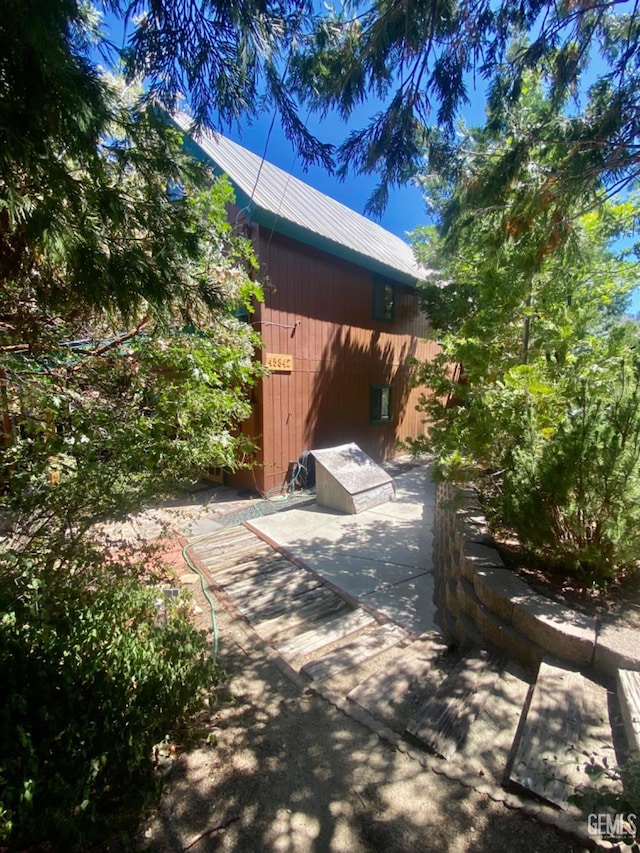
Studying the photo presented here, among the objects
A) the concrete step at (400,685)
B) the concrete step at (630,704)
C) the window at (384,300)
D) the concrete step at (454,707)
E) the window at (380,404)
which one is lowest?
the concrete step at (400,685)

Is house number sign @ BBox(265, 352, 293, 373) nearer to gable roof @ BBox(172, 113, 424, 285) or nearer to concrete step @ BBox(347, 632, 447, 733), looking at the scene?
gable roof @ BBox(172, 113, 424, 285)

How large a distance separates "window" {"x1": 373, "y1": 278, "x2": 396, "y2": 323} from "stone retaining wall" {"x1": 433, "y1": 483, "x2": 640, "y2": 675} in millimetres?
7408

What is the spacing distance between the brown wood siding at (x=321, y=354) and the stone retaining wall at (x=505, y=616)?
367cm

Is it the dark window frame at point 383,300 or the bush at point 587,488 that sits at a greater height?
the dark window frame at point 383,300

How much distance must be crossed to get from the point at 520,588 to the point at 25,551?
317 cm

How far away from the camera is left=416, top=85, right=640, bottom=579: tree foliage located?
7.64ft

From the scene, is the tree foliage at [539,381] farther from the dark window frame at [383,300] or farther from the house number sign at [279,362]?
the dark window frame at [383,300]

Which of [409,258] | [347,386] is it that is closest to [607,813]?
[347,386]

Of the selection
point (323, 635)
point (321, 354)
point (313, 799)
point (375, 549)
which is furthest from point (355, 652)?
point (321, 354)

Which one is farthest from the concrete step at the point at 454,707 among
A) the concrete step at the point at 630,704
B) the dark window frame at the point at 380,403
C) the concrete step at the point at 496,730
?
the dark window frame at the point at 380,403

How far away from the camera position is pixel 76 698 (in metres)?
1.62

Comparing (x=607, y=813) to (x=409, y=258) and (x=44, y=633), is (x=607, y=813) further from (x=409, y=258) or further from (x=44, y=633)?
(x=409, y=258)

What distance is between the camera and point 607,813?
131 cm

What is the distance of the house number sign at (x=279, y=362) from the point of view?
22.2ft
